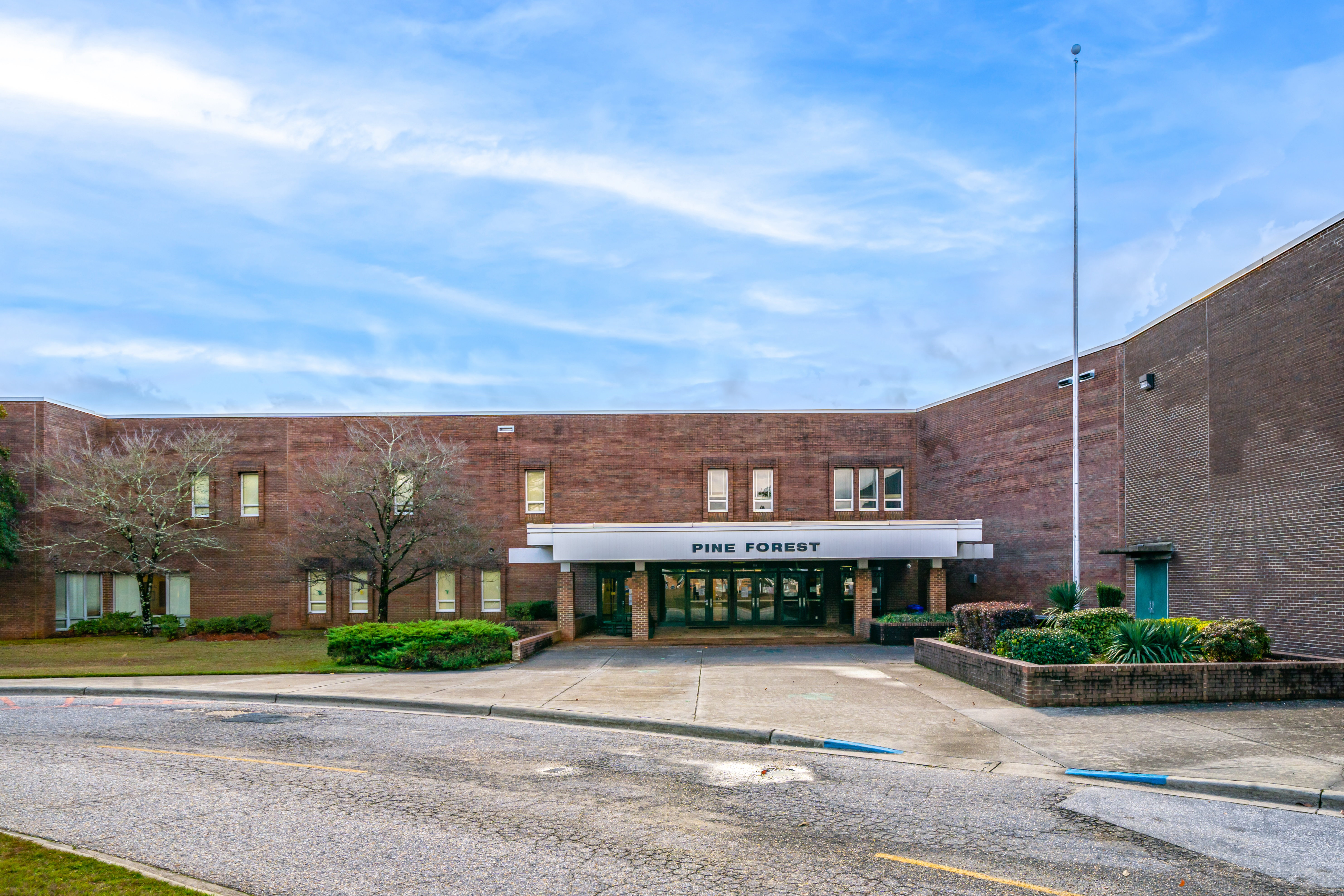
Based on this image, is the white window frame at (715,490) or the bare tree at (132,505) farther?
the white window frame at (715,490)

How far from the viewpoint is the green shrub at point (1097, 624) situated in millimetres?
16875

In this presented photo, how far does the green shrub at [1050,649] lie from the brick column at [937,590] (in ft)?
42.4

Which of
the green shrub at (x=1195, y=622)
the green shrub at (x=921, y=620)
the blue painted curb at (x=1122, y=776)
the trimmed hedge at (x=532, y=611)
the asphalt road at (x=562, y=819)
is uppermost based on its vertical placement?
the green shrub at (x=1195, y=622)

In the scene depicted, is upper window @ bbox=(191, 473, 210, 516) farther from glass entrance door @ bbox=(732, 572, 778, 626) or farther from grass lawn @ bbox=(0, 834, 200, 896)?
grass lawn @ bbox=(0, 834, 200, 896)

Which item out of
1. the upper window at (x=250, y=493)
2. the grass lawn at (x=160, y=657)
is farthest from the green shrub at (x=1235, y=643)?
the upper window at (x=250, y=493)

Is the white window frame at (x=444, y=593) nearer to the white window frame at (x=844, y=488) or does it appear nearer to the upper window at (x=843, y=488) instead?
the white window frame at (x=844, y=488)

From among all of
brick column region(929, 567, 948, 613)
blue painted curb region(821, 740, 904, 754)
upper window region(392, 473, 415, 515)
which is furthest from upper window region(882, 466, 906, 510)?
blue painted curb region(821, 740, 904, 754)

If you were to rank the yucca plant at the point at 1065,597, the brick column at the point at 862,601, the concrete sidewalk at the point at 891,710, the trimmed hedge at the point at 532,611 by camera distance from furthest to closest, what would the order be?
the trimmed hedge at the point at 532,611 → the brick column at the point at 862,601 → the yucca plant at the point at 1065,597 → the concrete sidewalk at the point at 891,710

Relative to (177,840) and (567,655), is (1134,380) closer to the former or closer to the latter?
(567,655)

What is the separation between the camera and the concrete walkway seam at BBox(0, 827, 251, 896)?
247 inches

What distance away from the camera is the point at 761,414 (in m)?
35.4

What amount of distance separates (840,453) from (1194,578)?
1509 centimetres

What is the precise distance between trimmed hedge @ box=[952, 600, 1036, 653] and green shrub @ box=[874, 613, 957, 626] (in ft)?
24.2

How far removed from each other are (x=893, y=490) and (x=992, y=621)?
18.0 metres
